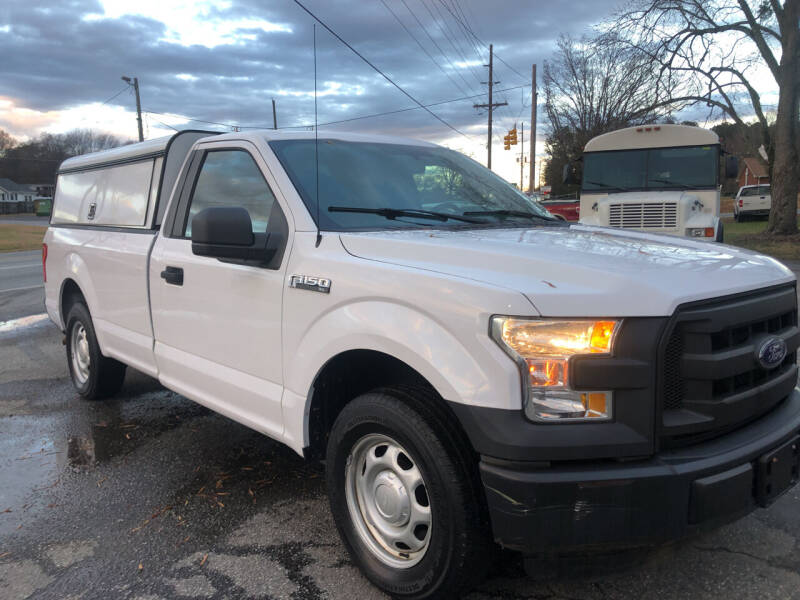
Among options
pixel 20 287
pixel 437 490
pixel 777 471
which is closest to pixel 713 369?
pixel 777 471

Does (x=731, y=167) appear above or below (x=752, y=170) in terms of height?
below

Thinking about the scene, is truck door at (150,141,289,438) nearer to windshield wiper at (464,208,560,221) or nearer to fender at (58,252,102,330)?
windshield wiper at (464,208,560,221)

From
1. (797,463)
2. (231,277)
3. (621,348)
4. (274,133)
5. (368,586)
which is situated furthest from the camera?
(274,133)

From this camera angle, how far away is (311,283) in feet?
9.18

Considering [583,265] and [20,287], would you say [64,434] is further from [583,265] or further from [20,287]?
[20,287]

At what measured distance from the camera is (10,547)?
3.07 metres

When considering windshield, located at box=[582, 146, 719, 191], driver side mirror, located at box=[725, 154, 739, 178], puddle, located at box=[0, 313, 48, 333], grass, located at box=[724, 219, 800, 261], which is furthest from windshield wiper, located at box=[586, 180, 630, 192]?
puddle, located at box=[0, 313, 48, 333]

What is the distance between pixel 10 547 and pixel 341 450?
1748 mm

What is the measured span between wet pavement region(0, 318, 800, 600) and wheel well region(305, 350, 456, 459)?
21.0 inches

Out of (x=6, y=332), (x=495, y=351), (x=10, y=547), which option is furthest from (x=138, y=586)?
(x=6, y=332)

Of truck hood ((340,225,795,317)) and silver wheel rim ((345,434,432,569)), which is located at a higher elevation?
truck hood ((340,225,795,317))

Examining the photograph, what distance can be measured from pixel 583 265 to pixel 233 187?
6.91 ft

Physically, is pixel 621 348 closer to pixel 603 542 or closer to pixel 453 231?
pixel 603 542

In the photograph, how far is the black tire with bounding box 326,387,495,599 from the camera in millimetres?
2201
